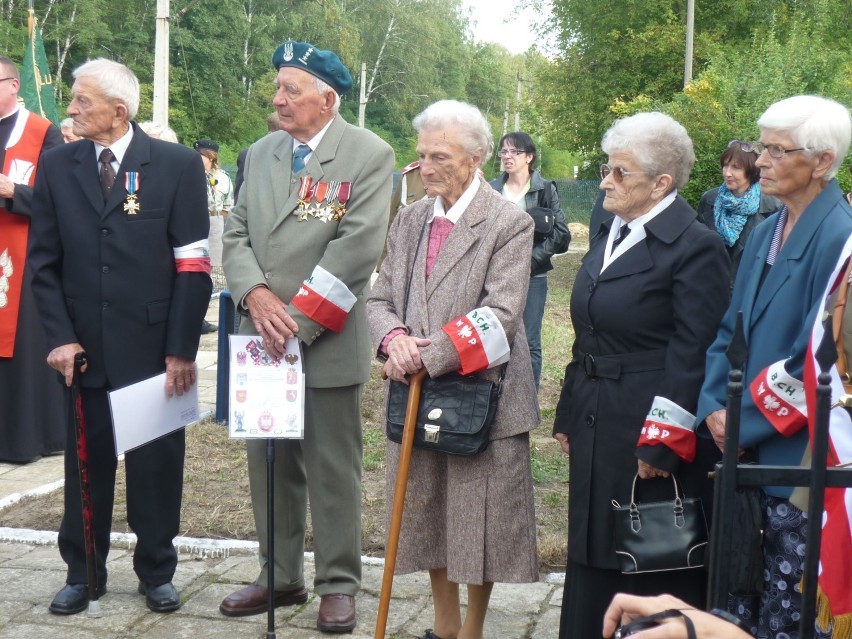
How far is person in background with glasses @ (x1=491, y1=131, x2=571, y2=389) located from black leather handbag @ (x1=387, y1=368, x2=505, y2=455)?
3.94m

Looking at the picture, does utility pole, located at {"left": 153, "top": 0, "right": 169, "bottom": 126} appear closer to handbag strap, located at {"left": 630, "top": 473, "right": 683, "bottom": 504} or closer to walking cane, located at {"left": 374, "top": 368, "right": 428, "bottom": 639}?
walking cane, located at {"left": 374, "top": 368, "right": 428, "bottom": 639}

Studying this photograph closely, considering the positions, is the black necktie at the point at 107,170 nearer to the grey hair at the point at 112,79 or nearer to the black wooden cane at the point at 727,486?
the grey hair at the point at 112,79

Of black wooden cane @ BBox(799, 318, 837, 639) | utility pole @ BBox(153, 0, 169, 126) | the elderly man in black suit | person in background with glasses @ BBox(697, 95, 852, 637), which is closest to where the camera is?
black wooden cane @ BBox(799, 318, 837, 639)

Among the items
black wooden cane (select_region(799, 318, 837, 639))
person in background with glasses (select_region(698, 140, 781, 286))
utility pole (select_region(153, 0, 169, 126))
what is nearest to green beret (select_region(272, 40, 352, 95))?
black wooden cane (select_region(799, 318, 837, 639))

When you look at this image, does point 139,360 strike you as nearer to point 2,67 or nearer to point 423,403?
point 423,403

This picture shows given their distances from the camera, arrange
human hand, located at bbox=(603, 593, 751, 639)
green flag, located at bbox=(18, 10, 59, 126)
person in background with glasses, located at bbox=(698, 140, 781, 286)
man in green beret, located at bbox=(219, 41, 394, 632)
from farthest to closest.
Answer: green flag, located at bbox=(18, 10, 59, 126) → person in background with glasses, located at bbox=(698, 140, 781, 286) → man in green beret, located at bbox=(219, 41, 394, 632) → human hand, located at bbox=(603, 593, 751, 639)

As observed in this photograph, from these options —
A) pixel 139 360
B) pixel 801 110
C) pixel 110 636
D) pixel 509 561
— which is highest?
pixel 801 110

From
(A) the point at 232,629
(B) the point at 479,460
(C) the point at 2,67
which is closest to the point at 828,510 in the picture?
(B) the point at 479,460

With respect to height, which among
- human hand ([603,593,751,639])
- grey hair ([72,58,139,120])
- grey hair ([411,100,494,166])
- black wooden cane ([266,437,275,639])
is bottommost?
black wooden cane ([266,437,275,639])

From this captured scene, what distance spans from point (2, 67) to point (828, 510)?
5226 mm

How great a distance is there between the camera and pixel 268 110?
49469mm

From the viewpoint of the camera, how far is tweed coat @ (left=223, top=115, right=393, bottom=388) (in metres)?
4.33

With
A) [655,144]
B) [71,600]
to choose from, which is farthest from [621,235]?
[71,600]

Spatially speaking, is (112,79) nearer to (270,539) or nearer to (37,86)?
(270,539)
